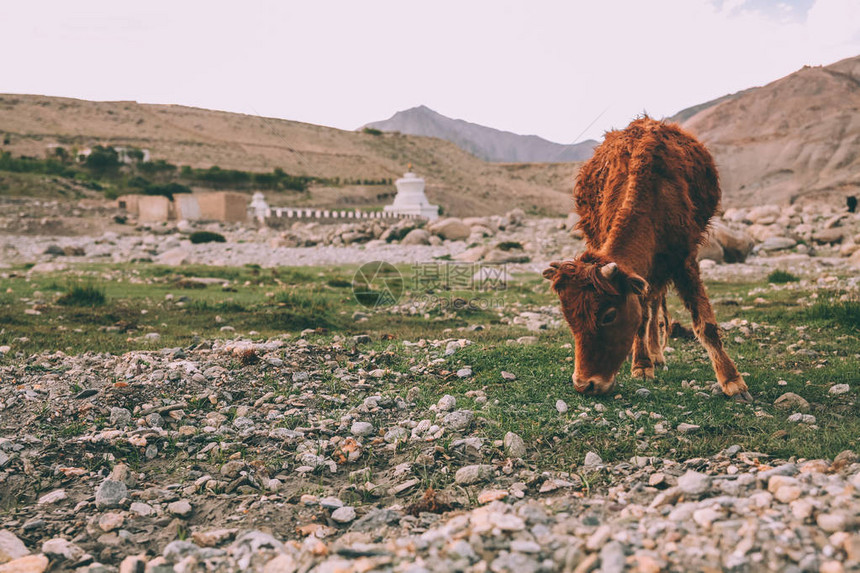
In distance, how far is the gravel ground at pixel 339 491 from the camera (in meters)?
3.14

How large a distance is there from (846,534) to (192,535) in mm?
3936

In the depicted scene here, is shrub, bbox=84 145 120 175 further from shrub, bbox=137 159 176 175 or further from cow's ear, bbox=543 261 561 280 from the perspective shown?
cow's ear, bbox=543 261 561 280

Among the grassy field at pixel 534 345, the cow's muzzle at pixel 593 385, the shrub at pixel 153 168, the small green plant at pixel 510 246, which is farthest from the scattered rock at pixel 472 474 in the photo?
the shrub at pixel 153 168

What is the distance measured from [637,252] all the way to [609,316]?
1028 millimetres

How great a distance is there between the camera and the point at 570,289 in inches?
226

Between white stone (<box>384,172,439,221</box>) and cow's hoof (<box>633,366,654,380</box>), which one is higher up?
white stone (<box>384,172,439,221</box>)

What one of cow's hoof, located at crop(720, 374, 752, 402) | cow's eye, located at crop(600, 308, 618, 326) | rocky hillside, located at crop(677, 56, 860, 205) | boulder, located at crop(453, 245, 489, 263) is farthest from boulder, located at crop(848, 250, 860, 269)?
rocky hillside, located at crop(677, 56, 860, 205)

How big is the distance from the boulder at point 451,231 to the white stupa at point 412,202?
16371mm

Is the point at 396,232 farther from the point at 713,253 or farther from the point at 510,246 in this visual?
the point at 713,253

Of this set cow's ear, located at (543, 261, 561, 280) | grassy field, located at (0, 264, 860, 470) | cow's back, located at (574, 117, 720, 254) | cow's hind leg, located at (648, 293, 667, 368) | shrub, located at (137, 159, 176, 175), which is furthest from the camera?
shrub, located at (137, 159, 176, 175)

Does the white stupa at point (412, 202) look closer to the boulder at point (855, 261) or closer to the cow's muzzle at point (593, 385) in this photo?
the boulder at point (855, 261)

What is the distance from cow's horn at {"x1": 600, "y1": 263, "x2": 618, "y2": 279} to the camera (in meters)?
5.56

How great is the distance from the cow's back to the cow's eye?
1039mm

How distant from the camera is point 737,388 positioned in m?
6.41
